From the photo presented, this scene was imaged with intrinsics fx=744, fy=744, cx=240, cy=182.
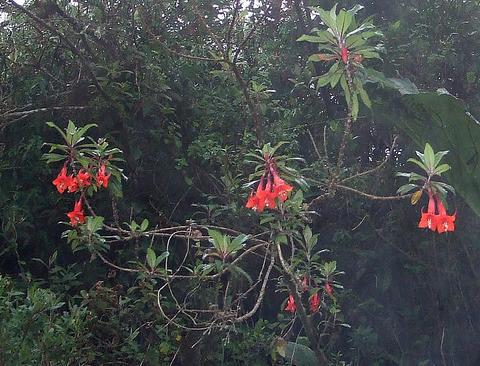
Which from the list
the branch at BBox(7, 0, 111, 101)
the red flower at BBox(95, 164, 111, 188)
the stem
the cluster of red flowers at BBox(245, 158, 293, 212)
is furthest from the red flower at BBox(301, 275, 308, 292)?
Answer: the branch at BBox(7, 0, 111, 101)

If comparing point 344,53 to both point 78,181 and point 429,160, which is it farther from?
point 78,181

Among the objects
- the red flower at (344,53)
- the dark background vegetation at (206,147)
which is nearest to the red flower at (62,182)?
the dark background vegetation at (206,147)

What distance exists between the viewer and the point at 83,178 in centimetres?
241

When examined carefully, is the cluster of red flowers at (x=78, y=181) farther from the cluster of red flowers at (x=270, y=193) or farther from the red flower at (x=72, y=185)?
the cluster of red flowers at (x=270, y=193)

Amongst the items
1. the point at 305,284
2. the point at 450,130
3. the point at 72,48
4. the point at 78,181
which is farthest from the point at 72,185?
the point at 450,130

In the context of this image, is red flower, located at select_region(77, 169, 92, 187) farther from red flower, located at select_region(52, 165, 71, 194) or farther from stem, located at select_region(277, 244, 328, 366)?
stem, located at select_region(277, 244, 328, 366)

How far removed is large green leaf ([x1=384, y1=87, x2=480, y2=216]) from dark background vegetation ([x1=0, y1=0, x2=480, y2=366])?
0.61 feet

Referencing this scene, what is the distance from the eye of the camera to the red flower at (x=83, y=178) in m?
2.40

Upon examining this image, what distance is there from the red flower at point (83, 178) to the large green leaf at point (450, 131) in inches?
51.3

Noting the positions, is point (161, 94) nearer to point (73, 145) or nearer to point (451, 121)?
point (73, 145)

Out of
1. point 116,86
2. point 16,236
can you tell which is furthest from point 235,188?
point 16,236

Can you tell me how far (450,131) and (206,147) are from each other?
1010 millimetres

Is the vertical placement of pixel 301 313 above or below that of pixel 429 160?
below

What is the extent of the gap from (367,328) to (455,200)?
696mm
